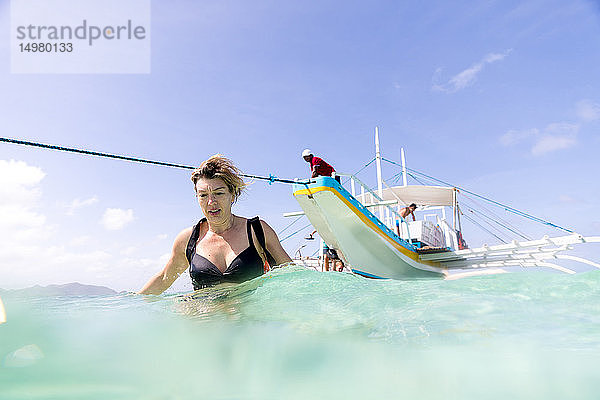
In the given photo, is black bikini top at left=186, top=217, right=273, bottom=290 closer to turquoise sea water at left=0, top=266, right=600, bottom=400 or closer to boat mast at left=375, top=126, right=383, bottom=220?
turquoise sea water at left=0, top=266, right=600, bottom=400

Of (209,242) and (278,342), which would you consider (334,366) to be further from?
(209,242)

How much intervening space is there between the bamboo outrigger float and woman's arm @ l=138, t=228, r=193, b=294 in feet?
20.0

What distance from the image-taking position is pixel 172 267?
3328mm

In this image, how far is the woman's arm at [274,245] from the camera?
3189 millimetres

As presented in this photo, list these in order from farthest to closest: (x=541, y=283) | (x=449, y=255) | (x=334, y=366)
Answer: (x=449, y=255) → (x=541, y=283) → (x=334, y=366)

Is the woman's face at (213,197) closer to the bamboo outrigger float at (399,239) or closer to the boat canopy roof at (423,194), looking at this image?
the bamboo outrigger float at (399,239)

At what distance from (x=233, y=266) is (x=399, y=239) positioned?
10030 mm

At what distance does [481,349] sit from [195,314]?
184 cm

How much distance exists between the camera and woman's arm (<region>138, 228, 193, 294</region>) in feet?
10.8

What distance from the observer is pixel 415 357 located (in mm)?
1857

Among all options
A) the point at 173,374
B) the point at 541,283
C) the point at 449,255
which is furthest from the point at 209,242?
the point at 449,255

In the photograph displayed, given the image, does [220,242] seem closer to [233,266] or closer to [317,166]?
[233,266]

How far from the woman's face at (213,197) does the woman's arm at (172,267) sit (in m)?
0.37

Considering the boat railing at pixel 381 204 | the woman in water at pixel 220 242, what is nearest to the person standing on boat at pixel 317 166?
the boat railing at pixel 381 204
